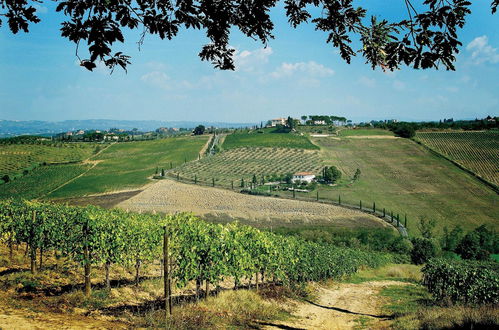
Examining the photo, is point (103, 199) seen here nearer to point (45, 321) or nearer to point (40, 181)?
point (40, 181)

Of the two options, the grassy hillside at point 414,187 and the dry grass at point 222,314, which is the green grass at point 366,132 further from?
the dry grass at point 222,314

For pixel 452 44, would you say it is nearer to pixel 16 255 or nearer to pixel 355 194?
pixel 16 255

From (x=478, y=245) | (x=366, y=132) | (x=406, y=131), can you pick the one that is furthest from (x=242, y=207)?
(x=366, y=132)

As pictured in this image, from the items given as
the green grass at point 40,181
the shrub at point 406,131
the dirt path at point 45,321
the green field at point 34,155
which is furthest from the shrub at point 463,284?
the shrub at point 406,131

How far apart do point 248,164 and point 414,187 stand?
46735mm

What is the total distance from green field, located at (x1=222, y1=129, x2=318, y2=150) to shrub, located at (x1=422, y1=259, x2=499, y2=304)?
99343mm

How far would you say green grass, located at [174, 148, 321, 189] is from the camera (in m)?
93.7

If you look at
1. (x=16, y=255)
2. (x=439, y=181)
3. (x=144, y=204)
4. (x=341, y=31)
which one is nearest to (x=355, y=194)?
(x=439, y=181)

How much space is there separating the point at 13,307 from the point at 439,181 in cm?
8697

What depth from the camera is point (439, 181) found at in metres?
79.9

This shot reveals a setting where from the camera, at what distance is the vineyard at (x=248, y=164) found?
9381 cm

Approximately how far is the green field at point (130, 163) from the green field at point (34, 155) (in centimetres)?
665

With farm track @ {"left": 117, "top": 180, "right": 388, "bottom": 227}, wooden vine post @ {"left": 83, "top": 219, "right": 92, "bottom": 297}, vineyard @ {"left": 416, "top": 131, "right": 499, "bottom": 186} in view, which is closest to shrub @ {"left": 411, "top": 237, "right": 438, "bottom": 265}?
farm track @ {"left": 117, "top": 180, "right": 388, "bottom": 227}

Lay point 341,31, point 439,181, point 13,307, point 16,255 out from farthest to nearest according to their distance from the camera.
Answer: point 439,181, point 16,255, point 13,307, point 341,31
